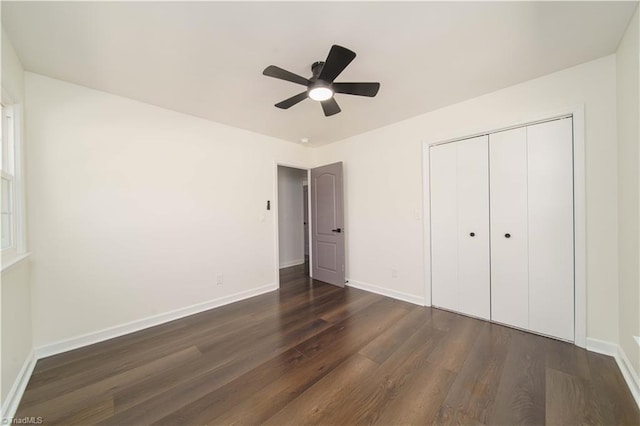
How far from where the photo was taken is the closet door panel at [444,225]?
110 inches

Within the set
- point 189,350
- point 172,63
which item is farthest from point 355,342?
point 172,63

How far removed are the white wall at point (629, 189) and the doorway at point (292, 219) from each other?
→ 415cm

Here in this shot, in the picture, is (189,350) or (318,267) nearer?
(189,350)

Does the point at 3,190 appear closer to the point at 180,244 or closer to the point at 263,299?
the point at 180,244

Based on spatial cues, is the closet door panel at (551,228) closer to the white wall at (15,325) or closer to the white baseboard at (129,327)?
the white baseboard at (129,327)

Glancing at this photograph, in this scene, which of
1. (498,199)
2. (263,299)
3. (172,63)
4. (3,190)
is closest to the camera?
(3,190)

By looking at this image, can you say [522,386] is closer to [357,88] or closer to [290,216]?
[357,88]

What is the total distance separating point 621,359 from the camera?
5.92 ft

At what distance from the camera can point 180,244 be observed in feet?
9.25

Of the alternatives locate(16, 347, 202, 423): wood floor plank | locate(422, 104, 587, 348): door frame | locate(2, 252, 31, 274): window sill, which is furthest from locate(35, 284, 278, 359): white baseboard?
locate(422, 104, 587, 348): door frame

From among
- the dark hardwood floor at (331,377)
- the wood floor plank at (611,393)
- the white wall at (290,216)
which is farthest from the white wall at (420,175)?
the white wall at (290,216)

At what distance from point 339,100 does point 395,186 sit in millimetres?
1407

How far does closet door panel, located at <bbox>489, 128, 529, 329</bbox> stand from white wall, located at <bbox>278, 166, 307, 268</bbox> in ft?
12.7

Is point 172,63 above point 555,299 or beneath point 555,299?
above
